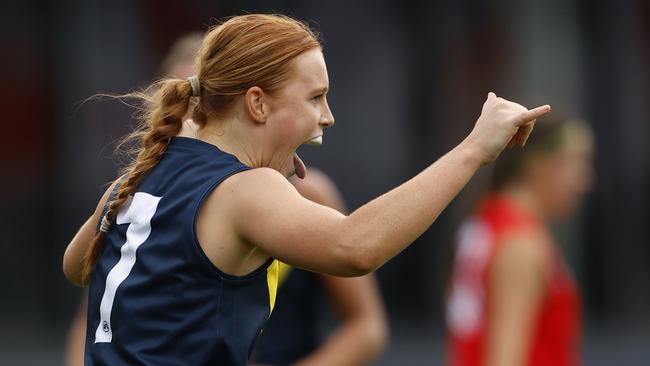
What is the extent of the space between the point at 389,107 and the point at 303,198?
780 cm

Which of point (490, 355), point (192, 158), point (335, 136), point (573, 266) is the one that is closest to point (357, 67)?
point (335, 136)

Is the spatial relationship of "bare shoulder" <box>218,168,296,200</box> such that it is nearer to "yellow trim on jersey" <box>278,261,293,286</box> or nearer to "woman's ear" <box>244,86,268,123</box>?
"woman's ear" <box>244,86,268,123</box>

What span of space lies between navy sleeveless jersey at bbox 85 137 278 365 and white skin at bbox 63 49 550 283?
4cm

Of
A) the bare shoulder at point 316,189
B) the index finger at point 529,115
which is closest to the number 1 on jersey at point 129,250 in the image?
the index finger at point 529,115

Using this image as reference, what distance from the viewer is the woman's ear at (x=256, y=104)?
9.61ft

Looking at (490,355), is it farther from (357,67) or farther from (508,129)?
(357,67)

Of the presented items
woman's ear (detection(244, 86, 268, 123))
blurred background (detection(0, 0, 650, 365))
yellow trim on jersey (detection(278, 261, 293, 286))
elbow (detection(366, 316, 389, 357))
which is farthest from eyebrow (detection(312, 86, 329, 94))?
blurred background (detection(0, 0, 650, 365))

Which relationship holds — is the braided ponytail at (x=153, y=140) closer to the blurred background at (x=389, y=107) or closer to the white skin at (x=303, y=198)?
the white skin at (x=303, y=198)

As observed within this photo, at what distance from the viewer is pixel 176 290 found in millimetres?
2857

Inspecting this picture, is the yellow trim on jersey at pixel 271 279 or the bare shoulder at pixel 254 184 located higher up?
the bare shoulder at pixel 254 184

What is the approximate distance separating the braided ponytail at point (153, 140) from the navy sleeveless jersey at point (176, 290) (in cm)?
5

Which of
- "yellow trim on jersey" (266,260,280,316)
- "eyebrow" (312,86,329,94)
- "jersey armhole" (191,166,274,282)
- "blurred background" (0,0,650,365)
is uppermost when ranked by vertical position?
"eyebrow" (312,86,329,94)

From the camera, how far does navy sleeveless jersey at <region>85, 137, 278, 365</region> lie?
285 centimetres

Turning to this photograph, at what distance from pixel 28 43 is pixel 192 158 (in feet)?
25.1
